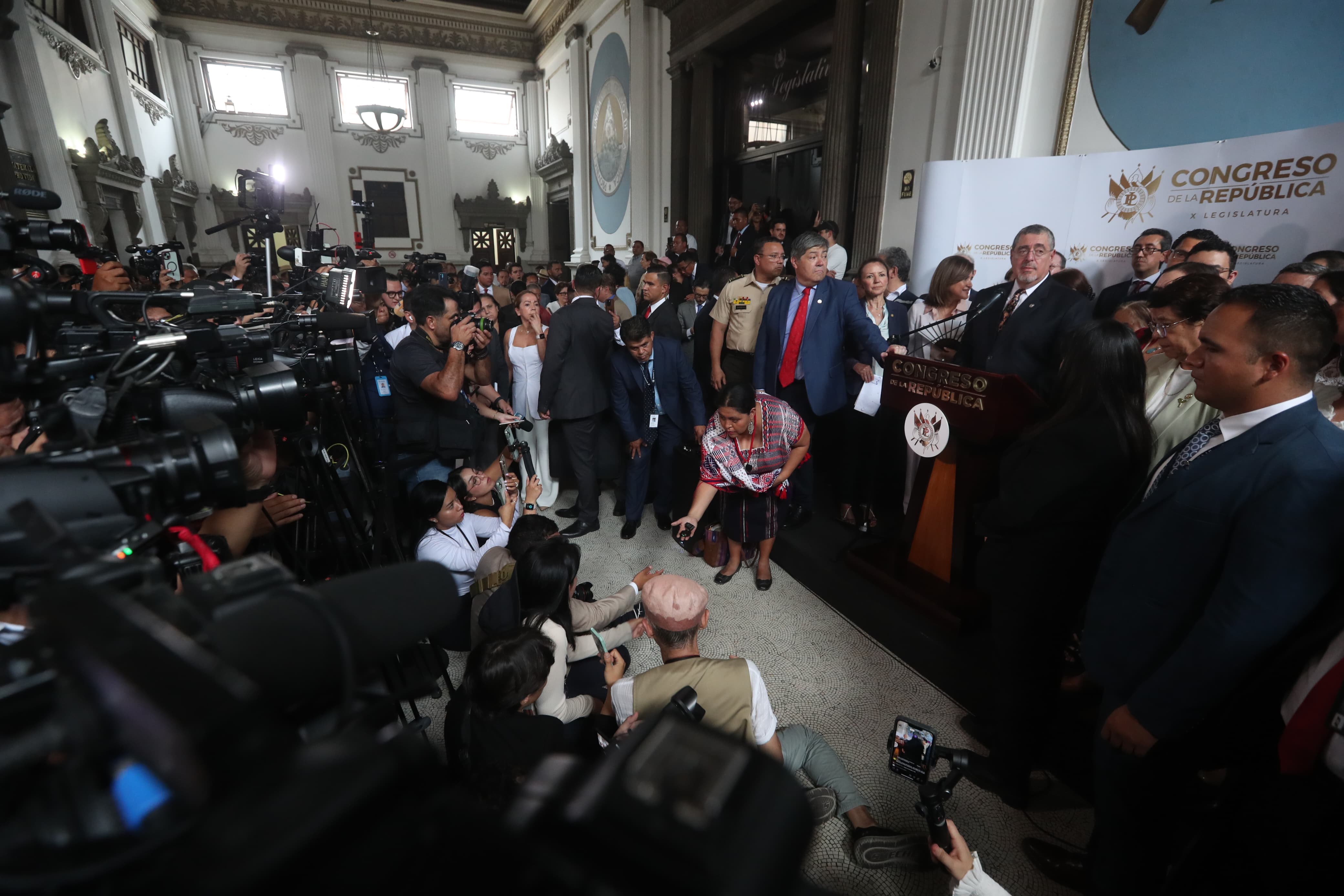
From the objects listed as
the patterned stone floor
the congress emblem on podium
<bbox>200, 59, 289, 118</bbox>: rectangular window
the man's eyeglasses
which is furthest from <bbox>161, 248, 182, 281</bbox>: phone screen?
<bbox>200, 59, 289, 118</bbox>: rectangular window

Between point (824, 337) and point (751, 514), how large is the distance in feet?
3.85

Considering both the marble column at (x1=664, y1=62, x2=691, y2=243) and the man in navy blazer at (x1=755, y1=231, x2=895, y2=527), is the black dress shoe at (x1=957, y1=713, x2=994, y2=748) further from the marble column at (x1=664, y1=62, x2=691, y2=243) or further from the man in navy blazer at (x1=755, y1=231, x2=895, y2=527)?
the marble column at (x1=664, y1=62, x2=691, y2=243)

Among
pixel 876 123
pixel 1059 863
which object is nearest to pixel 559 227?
pixel 876 123

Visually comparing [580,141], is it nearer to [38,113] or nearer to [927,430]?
[38,113]

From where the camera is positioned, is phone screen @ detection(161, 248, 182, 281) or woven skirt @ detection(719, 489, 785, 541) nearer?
woven skirt @ detection(719, 489, 785, 541)

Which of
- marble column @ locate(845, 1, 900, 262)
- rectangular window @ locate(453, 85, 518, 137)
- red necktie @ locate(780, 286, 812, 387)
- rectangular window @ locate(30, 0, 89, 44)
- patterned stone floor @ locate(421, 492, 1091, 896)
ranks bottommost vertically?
patterned stone floor @ locate(421, 492, 1091, 896)

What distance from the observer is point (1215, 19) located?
10.6 ft

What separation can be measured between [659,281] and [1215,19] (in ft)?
11.5

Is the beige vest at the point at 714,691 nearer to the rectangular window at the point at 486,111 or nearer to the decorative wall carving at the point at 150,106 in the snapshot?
the decorative wall carving at the point at 150,106

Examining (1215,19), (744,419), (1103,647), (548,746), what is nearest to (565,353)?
(744,419)

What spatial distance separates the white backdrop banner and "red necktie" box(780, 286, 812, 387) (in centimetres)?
121

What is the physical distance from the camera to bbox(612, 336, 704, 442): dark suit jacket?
379 centimetres

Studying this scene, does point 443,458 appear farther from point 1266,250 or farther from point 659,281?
point 1266,250

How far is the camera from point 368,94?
16.1 m
